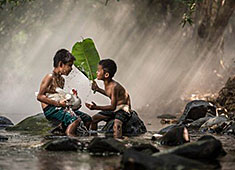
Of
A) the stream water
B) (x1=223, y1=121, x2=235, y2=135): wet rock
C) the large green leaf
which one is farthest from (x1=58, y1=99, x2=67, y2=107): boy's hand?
(x1=223, y1=121, x2=235, y2=135): wet rock

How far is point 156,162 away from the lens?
423 cm

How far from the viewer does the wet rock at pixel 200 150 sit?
4.88 metres

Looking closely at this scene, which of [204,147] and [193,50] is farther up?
[193,50]

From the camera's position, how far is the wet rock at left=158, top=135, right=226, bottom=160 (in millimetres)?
4875

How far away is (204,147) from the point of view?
5.03 m

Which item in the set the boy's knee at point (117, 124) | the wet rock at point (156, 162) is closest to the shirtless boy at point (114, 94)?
the boy's knee at point (117, 124)

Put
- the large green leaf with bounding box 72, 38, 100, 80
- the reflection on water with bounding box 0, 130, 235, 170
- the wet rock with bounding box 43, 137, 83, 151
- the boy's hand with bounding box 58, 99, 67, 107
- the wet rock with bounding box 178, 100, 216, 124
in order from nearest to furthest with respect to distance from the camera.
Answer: the reflection on water with bounding box 0, 130, 235, 170 → the wet rock with bounding box 43, 137, 83, 151 → the boy's hand with bounding box 58, 99, 67, 107 → the large green leaf with bounding box 72, 38, 100, 80 → the wet rock with bounding box 178, 100, 216, 124

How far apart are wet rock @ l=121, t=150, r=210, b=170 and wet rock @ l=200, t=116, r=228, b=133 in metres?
5.27

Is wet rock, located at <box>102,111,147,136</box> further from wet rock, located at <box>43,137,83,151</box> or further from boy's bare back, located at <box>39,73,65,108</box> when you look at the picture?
wet rock, located at <box>43,137,83,151</box>

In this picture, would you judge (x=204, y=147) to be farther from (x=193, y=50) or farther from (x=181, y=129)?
(x=193, y=50)

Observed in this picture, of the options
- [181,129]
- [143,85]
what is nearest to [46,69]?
[143,85]

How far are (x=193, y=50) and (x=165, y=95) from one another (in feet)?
8.62

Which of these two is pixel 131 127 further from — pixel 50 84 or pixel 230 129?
pixel 50 84

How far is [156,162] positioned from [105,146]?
148 cm
